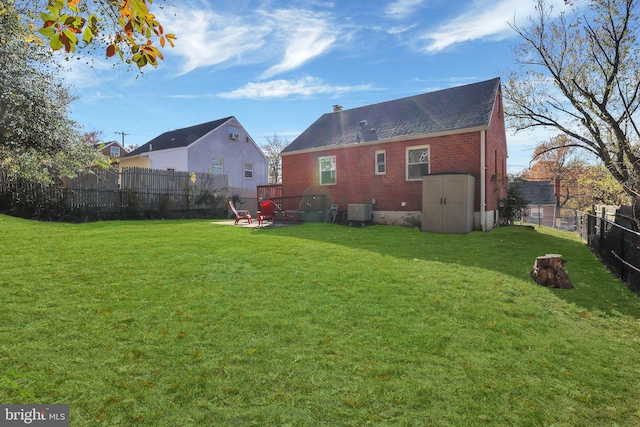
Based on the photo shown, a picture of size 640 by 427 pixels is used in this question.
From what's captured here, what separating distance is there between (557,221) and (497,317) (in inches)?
1688

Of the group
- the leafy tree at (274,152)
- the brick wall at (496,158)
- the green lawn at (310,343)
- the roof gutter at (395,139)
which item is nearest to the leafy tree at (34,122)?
the green lawn at (310,343)

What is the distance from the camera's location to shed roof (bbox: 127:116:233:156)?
84.7ft

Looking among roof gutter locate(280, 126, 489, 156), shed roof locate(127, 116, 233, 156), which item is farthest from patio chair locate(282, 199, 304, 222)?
shed roof locate(127, 116, 233, 156)

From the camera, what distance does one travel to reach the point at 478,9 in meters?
9.84

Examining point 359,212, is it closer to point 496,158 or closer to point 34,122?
point 496,158

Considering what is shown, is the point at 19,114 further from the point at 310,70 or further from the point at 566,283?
the point at 566,283

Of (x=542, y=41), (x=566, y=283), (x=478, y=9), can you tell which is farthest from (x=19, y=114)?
(x=542, y=41)

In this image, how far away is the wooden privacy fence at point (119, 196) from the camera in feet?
40.8

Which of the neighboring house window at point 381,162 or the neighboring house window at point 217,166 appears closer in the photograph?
the neighboring house window at point 381,162

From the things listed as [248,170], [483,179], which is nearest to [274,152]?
[248,170]

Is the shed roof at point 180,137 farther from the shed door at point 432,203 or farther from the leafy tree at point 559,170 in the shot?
the leafy tree at point 559,170

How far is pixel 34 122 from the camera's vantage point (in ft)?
40.5

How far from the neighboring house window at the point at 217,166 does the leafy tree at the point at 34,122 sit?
12292 mm

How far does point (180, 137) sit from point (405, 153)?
2018cm
